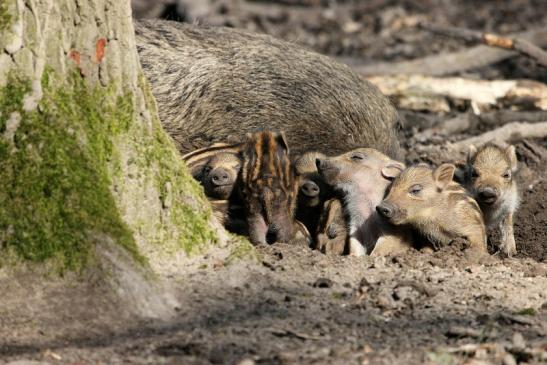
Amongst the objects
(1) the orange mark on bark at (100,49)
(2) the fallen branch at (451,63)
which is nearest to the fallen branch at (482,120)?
(2) the fallen branch at (451,63)

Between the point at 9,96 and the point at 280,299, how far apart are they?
63.8 inches

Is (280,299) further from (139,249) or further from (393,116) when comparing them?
(393,116)

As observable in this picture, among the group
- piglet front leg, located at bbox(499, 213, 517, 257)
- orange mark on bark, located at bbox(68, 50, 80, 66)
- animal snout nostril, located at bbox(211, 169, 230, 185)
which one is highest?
orange mark on bark, located at bbox(68, 50, 80, 66)

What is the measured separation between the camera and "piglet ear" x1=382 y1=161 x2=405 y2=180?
6580 mm

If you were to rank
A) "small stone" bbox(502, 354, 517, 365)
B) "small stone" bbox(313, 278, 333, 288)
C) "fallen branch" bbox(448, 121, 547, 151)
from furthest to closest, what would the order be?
"fallen branch" bbox(448, 121, 547, 151) < "small stone" bbox(313, 278, 333, 288) < "small stone" bbox(502, 354, 517, 365)

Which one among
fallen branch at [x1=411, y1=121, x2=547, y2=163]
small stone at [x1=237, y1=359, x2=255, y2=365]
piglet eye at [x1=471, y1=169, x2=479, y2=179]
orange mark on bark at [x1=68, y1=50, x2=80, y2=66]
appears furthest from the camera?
fallen branch at [x1=411, y1=121, x2=547, y2=163]

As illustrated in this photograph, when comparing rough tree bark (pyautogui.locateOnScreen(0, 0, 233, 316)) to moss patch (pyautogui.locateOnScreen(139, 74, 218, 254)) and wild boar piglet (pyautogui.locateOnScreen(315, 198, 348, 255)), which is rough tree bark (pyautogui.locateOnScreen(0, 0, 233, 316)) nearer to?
moss patch (pyautogui.locateOnScreen(139, 74, 218, 254))

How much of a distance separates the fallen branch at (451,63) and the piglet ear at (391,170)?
17.2 feet

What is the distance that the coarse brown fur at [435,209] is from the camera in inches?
243

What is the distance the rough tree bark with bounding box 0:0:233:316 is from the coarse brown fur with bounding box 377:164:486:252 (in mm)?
1424

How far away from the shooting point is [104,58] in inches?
201

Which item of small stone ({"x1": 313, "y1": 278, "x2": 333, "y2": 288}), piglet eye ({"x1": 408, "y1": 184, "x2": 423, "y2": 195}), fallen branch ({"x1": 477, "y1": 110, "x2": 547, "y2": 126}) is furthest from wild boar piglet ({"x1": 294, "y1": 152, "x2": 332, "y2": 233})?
fallen branch ({"x1": 477, "y1": 110, "x2": 547, "y2": 126})

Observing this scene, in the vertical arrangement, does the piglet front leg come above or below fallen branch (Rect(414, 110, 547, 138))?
below

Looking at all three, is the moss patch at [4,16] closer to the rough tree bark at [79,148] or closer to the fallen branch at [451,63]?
the rough tree bark at [79,148]
